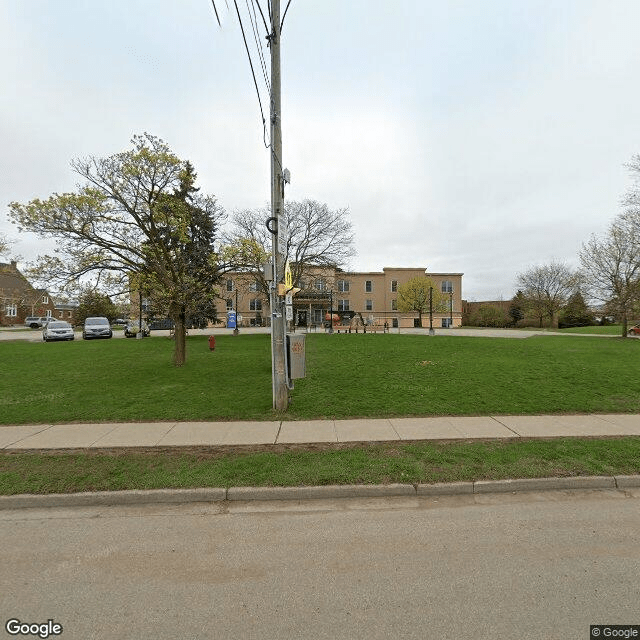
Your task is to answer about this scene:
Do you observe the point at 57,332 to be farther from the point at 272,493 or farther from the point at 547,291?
the point at 547,291

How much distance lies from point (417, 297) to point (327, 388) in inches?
1891

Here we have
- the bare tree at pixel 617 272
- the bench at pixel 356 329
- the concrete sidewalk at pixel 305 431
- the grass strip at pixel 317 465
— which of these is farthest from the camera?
the bench at pixel 356 329

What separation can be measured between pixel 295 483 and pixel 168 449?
2189mm

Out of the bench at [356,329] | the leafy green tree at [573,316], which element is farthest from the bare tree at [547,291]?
the bench at [356,329]

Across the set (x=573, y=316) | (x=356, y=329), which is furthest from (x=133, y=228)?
(x=573, y=316)

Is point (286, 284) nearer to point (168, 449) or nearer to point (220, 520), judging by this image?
point (168, 449)

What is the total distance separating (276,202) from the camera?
6.29 metres

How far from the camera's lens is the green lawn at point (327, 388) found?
21.5ft

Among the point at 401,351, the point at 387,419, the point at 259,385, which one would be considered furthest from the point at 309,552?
the point at 401,351

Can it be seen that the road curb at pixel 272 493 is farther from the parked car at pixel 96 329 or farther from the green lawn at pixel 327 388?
the parked car at pixel 96 329

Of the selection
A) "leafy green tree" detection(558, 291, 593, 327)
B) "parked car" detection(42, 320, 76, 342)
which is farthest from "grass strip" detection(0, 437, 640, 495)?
"leafy green tree" detection(558, 291, 593, 327)

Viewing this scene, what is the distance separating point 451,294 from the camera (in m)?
56.1

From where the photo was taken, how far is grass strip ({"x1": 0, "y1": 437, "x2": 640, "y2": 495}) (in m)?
3.80

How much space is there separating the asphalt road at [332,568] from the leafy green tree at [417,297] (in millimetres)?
51461
